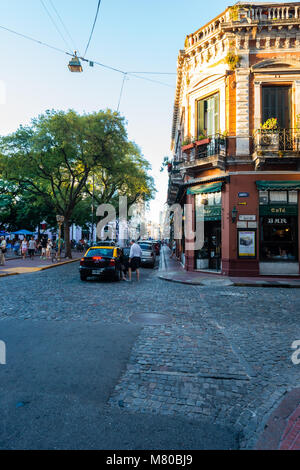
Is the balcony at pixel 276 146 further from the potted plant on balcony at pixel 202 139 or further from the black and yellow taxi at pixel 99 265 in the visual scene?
the black and yellow taxi at pixel 99 265

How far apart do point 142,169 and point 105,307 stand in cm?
3447

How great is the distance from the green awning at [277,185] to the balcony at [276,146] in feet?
3.29

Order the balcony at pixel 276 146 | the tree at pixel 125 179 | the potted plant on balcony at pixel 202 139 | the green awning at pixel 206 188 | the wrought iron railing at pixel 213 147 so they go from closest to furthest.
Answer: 1. the balcony at pixel 276 146
2. the wrought iron railing at pixel 213 147
3. the green awning at pixel 206 188
4. the potted plant on balcony at pixel 202 139
5. the tree at pixel 125 179

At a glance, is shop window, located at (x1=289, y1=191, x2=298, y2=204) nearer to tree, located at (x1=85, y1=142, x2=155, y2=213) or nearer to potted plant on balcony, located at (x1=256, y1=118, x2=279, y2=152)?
potted plant on balcony, located at (x1=256, y1=118, x2=279, y2=152)

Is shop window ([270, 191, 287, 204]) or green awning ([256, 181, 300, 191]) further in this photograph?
shop window ([270, 191, 287, 204])

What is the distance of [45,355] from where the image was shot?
4.42m

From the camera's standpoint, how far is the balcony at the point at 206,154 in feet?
50.7

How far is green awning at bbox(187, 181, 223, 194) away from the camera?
1594 centimetres

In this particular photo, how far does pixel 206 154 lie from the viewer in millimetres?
16484

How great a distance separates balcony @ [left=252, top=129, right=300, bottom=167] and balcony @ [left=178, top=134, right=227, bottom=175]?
1.62 meters

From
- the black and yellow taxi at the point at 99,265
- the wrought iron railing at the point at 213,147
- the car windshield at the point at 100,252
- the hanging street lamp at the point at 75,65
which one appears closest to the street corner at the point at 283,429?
the black and yellow taxi at the point at 99,265

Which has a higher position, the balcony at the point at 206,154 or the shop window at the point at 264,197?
the balcony at the point at 206,154

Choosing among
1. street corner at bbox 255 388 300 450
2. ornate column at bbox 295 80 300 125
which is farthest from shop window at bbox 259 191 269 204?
Answer: street corner at bbox 255 388 300 450
